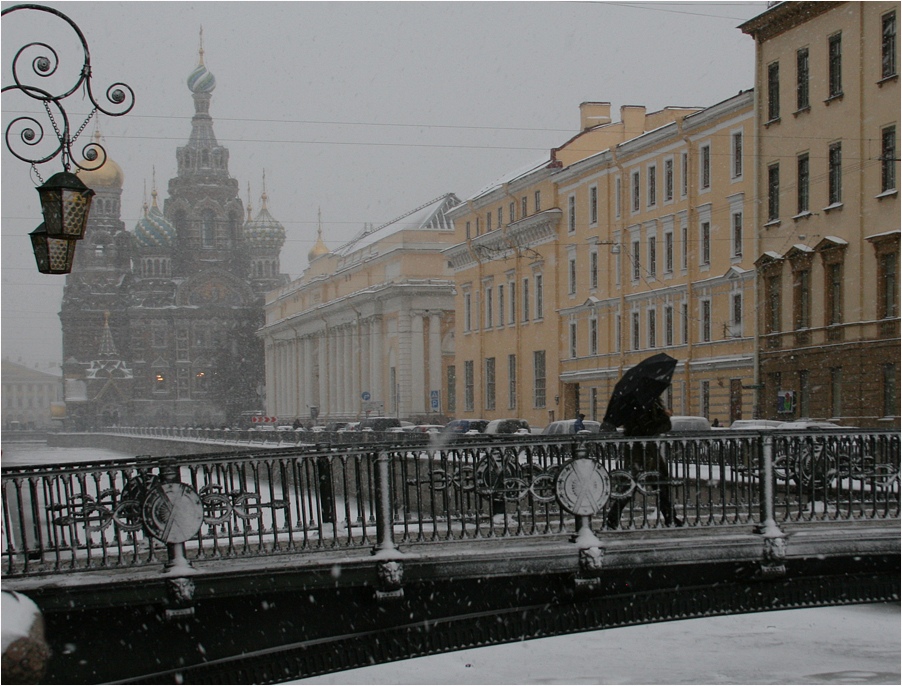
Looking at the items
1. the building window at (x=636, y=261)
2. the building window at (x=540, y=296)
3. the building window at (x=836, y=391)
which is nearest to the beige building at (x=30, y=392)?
the building window at (x=540, y=296)

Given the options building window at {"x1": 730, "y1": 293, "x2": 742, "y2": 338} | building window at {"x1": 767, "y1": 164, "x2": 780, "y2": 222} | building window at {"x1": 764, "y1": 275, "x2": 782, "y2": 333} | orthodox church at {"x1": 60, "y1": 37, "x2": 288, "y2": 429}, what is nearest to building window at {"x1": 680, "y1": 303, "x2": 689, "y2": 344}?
building window at {"x1": 730, "y1": 293, "x2": 742, "y2": 338}

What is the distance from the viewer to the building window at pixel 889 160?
1407 inches

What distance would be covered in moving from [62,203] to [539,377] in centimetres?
5170

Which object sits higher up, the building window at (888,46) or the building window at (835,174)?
the building window at (888,46)

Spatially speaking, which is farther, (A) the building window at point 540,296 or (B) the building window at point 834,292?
(A) the building window at point 540,296

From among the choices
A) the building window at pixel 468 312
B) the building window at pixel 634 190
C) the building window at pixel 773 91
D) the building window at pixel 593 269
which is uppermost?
the building window at pixel 773 91

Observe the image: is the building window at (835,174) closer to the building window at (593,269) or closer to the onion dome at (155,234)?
the building window at (593,269)

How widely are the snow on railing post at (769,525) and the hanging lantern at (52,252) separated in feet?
20.4

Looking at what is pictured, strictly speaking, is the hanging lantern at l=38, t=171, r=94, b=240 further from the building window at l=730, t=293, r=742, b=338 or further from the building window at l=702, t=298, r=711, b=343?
the building window at l=702, t=298, r=711, b=343

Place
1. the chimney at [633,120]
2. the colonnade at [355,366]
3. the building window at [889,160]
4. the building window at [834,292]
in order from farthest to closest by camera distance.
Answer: the colonnade at [355,366], the chimney at [633,120], the building window at [834,292], the building window at [889,160]

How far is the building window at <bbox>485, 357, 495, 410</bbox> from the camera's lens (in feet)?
220

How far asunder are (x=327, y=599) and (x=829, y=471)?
503 cm

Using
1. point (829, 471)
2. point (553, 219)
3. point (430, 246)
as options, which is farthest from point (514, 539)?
point (430, 246)

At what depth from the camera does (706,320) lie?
154 feet
